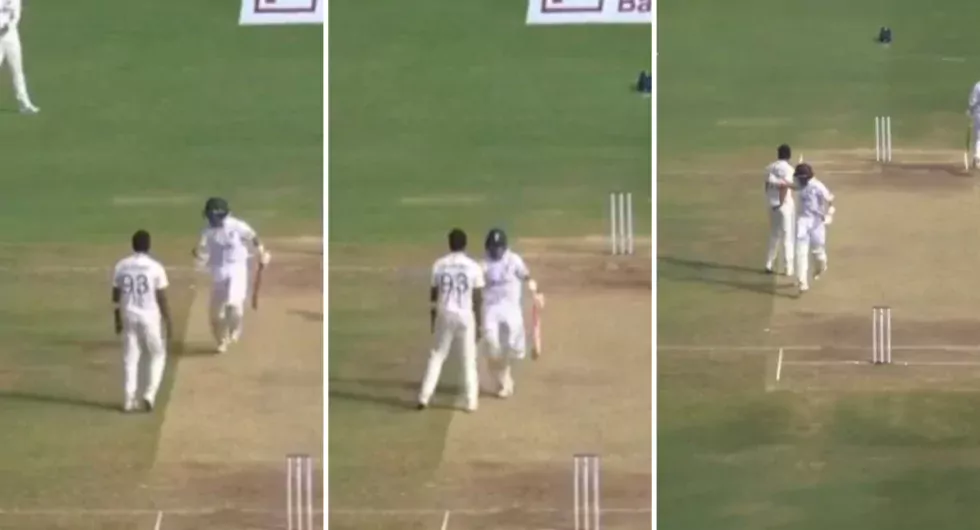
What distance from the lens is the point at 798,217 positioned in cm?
948

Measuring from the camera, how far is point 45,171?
375 inches

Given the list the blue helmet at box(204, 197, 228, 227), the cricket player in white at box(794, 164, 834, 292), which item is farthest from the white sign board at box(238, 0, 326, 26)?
the cricket player in white at box(794, 164, 834, 292)

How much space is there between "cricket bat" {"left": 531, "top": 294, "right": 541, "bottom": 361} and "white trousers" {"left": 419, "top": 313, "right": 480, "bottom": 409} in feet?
1.31

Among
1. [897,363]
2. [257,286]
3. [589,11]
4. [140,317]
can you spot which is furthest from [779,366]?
[140,317]

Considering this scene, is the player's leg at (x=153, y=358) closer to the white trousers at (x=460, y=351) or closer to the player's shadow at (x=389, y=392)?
the player's shadow at (x=389, y=392)

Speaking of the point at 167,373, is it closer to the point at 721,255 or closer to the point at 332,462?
the point at 332,462

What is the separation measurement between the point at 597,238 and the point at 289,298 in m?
2.10

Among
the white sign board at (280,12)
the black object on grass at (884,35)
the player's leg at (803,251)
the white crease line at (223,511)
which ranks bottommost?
the white crease line at (223,511)

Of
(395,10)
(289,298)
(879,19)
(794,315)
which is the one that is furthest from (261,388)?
(879,19)

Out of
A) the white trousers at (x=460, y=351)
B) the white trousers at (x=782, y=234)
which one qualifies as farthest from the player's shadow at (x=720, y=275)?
the white trousers at (x=460, y=351)

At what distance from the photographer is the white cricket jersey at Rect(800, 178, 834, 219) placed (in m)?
9.46

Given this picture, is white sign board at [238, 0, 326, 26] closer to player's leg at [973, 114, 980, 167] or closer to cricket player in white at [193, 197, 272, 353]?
cricket player in white at [193, 197, 272, 353]

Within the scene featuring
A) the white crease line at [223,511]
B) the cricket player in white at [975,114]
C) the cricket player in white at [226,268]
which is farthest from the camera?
the cricket player in white at [975,114]

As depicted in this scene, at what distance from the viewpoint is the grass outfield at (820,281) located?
30.0 feet
